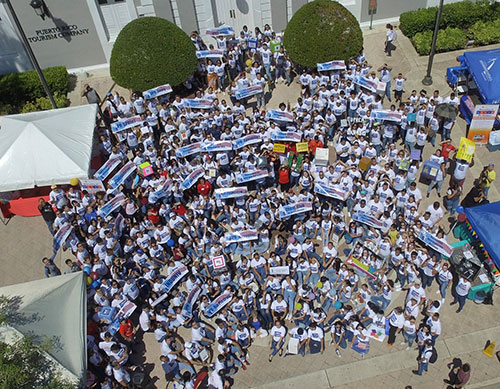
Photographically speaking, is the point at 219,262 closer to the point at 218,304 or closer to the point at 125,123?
the point at 218,304

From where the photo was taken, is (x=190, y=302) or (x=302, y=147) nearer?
(x=190, y=302)

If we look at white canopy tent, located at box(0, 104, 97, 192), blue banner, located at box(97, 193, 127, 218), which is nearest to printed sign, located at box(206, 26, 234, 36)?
white canopy tent, located at box(0, 104, 97, 192)

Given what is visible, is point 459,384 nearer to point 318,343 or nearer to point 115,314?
point 318,343

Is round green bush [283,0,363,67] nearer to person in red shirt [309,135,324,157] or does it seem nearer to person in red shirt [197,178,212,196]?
person in red shirt [309,135,324,157]

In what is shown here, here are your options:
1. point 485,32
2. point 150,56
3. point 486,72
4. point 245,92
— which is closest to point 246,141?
point 245,92

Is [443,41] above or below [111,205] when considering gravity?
above

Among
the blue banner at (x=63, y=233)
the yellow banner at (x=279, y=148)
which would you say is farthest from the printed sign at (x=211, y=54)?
the blue banner at (x=63, y=233)

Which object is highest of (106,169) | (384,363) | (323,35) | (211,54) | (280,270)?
(323,35)
